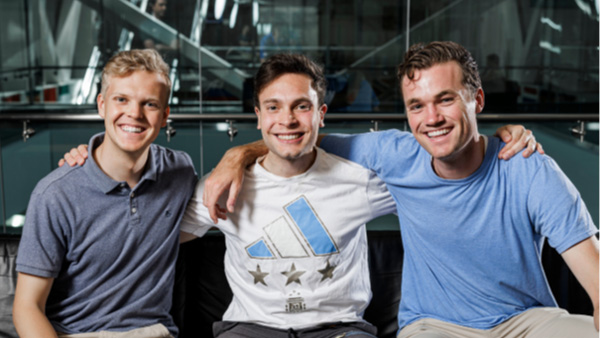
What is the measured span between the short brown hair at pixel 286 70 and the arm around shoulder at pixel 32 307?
861mm

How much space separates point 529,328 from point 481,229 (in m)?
0.31

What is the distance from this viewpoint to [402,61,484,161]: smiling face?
1.82 meters

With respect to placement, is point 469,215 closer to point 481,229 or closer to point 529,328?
point 481,229

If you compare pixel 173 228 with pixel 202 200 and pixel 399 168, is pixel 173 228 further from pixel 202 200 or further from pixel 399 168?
pixel 399 168

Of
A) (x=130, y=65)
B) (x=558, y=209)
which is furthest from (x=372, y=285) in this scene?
(x=130, y=65)

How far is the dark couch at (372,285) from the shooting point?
7.54 feet

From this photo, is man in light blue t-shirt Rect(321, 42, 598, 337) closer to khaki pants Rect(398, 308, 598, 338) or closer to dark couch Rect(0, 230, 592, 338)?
khaki pants Rect(398, 308, 598, 338)

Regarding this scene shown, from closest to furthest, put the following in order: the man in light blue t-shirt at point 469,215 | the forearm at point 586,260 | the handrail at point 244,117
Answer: the forearm at point 586,260 → the man in light blue t-shirt at point 469,215 → the handrail at point 244,117

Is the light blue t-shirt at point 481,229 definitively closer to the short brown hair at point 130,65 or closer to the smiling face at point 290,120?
the smiling face at point 290,120

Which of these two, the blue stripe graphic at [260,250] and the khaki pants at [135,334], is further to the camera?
the blue stripe graphic at [260,250]

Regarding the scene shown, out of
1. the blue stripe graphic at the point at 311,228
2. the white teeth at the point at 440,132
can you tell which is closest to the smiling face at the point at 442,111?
the white teeth at the point at 440,132

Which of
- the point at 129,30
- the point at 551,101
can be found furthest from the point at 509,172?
the point at 551,101

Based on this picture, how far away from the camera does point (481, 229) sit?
6.06 ft

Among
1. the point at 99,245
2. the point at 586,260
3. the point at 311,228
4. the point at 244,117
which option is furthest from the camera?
the point at 244,117
